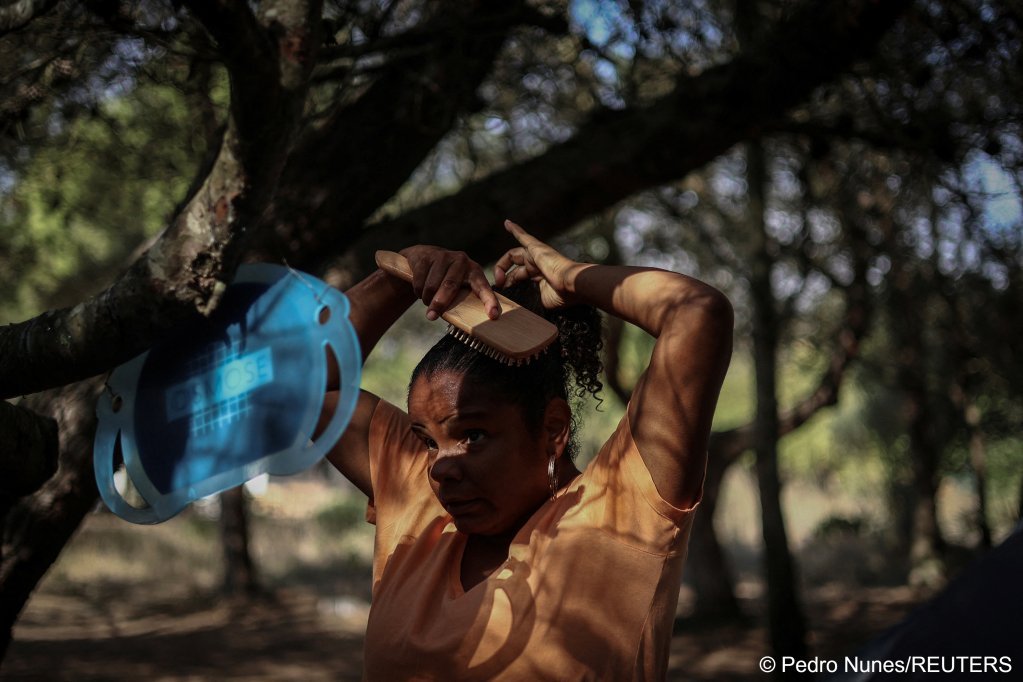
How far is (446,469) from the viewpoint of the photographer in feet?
6.66

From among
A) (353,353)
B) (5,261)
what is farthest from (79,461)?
(5,261)

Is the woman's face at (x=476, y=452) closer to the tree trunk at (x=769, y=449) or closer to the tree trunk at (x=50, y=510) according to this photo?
the tree trunk at (x=50, y=510)

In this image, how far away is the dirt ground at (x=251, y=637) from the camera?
8.45m

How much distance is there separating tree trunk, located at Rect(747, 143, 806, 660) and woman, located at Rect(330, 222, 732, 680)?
17.7 ft

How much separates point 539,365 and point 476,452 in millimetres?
235

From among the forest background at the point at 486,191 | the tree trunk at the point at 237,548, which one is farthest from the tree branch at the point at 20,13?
the tree trunk at the point at 237,548

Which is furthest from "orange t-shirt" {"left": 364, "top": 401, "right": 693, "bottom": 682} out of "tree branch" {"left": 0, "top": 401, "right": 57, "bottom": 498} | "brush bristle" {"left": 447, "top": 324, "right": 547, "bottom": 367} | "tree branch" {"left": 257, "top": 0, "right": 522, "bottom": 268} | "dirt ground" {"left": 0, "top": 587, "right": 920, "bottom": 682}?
"dirt ground" {"left": 0, "top": 587, "right": 920, "bottom": 682}

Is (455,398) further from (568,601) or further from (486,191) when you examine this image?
(486,191)

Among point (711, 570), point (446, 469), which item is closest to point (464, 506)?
point (446, 469)

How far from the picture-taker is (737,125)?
13.8ft

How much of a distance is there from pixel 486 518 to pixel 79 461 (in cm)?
175

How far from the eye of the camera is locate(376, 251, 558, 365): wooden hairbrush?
196 cm

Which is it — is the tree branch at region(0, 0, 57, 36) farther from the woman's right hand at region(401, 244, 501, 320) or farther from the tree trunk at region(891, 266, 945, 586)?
the tree trunk at region(891, 266, 945, 586)

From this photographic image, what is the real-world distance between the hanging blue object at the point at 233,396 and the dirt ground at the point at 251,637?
6028mm
